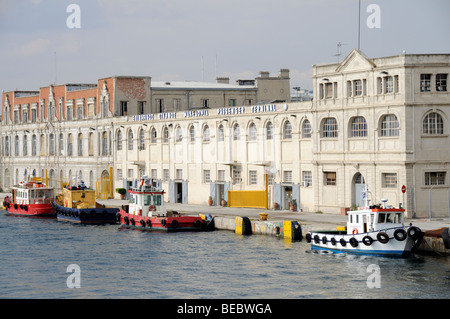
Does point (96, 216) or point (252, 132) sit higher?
point (252, 132)

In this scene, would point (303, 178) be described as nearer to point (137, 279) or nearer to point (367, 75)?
point (367, 75)

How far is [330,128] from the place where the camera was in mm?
67312

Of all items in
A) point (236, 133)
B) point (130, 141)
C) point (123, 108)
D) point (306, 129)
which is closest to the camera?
point (306, 129)

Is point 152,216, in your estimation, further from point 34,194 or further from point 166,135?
point 34,194

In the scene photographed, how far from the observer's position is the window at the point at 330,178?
220 ft

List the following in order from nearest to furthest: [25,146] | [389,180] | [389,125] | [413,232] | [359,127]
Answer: [413,232], [389,180], [389,125], [359,127], [25,146]

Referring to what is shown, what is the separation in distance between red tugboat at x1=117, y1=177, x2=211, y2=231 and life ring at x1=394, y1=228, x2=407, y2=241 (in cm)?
1935

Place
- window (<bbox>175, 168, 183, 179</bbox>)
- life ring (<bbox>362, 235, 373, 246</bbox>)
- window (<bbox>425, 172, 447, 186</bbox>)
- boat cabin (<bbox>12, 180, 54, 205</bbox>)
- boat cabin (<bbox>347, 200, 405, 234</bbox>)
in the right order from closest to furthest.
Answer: life ring (<bbox>362, 235, 373, 246</bbox>) → boat cabin (<bbox>347, 200, 405, 234</bbox>) → window (<bbox>425, 172, 447, 186</bbox>) → boat cabin (<bbox>12, 180, 54, 205</bbox>) → window (<bbox>175, 168, 183, 179</bbox>)

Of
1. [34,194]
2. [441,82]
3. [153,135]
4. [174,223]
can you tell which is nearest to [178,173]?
[153,135]

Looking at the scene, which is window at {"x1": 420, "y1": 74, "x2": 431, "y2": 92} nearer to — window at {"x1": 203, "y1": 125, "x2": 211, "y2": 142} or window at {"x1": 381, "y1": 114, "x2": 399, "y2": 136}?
window at {"x1": 381, "y1": 114, "x2": 399, "y2": 136}

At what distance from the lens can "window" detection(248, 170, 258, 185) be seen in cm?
7506

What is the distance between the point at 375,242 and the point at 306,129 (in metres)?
20.7

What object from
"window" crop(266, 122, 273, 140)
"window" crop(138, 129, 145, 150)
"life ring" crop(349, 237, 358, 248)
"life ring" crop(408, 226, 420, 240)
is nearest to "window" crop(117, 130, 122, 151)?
"window" crop(138, 129, 145, 150)
